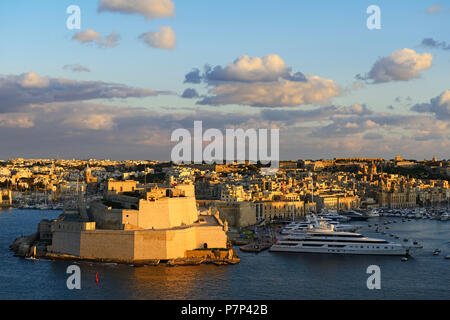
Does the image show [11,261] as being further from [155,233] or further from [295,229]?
[295,229]

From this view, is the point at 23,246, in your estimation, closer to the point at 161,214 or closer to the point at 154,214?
the point at 154,214

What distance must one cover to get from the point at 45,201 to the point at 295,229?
1279 inches

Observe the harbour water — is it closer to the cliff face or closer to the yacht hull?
the cliff face

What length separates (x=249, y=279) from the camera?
18.4 metres

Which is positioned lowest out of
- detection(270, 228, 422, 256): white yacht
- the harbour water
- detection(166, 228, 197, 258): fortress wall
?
the harbour water

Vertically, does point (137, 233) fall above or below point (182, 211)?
below

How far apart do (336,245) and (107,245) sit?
8641 mm

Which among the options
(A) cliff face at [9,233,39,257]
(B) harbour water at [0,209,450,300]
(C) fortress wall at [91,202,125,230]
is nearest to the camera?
(B) harbour water at [0,209,450,300]

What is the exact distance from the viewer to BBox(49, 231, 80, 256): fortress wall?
828 inches

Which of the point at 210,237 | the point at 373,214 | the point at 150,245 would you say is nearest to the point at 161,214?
the point at 210,237

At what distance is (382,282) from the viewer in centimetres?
1820

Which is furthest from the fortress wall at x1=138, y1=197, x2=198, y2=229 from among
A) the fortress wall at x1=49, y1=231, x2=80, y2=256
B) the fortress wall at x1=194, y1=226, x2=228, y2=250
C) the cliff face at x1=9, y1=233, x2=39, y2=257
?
the cliff face at x1=9, y1=233, x2=39, y2=257

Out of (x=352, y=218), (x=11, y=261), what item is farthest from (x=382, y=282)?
(x=352, y=218)

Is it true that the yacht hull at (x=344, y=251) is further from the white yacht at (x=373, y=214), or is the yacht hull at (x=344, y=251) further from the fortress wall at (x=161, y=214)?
the white yacht at (x=373, y=214)
